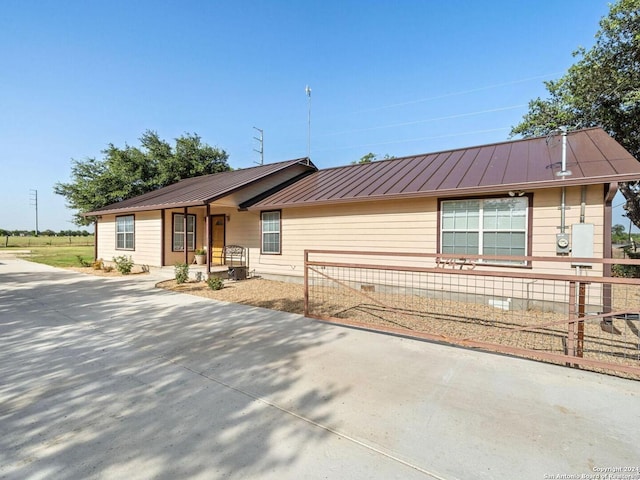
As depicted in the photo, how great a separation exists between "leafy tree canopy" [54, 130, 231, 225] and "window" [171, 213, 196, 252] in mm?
8879

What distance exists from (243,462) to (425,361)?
8.67 feet

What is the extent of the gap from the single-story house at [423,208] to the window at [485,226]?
2 cm

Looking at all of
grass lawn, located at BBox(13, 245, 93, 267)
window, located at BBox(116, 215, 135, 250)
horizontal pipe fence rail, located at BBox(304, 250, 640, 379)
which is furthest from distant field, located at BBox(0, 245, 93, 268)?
horizontal pipe fence rail, located at BBox(304, 250, 640, 379)

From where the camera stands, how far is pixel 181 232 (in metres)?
13.5

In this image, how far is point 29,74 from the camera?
9.99m

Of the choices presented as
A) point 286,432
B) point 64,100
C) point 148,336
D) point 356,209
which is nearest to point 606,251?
point 356,209

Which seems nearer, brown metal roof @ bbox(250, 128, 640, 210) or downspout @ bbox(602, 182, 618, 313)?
downspout @ bbox(602, 182, 618, 313)

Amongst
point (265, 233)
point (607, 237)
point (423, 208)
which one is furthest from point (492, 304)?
point (265, 233)

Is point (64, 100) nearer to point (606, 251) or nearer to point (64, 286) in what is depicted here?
point (64, 286)

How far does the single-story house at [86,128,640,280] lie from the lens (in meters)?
6.49

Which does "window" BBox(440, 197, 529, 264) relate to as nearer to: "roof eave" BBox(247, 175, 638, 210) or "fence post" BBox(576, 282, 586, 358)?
"roof eave" BBox(247, 175, 638, 210)

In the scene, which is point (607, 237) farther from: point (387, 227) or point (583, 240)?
point (387, 227)

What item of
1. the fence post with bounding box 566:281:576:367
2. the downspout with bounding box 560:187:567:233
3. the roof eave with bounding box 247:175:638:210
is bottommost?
the fence post with bounding box 566:281:576:367

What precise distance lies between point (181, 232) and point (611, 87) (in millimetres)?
18899
